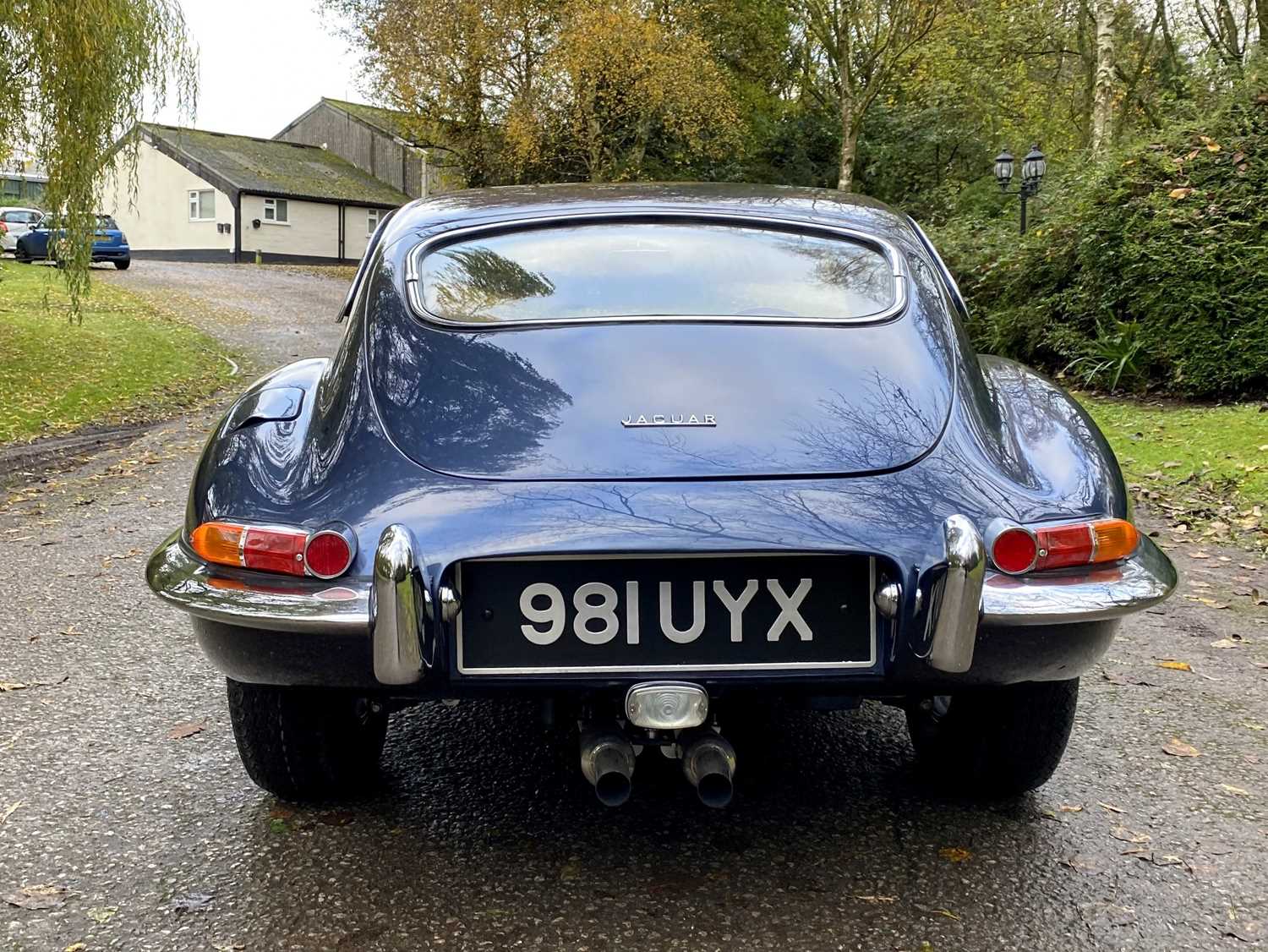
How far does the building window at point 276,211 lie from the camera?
3994 centimetres

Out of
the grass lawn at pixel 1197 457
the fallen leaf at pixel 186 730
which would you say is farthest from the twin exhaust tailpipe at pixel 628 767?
the grass lawn at pixel 1197 457

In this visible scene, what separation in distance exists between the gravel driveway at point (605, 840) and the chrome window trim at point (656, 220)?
46.2 inches

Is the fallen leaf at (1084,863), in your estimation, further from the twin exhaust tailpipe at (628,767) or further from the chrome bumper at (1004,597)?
the twin exhaust tailpipe at (628,767)

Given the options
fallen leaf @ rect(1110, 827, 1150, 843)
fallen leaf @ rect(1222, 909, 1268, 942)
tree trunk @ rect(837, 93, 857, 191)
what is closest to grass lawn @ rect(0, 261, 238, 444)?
fallen leaf @ rect(1110, 827, 1150, 843)

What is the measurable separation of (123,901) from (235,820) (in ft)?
1.30

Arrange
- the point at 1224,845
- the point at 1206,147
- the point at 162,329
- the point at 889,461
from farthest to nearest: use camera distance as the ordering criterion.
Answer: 1. the point at 162,329
2. the point at 1206,147
3. the point at 1224,845
4. the point at 889,461

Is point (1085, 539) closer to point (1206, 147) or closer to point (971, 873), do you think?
point (971, 873)

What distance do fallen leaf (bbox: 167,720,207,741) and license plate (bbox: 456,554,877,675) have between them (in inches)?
62.6

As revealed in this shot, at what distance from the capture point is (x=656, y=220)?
2963 millimetres

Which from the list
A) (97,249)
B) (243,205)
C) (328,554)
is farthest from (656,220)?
(243,205)

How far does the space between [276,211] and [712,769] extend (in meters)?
41.5

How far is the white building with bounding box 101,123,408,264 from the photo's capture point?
3953 cm

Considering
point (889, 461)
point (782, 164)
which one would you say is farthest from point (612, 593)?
point (782, 164)

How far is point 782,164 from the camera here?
93.9 feet
